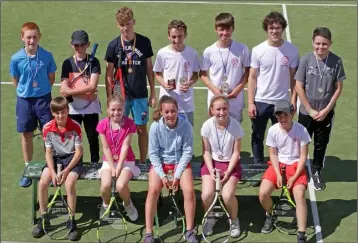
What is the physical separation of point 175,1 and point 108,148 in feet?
27.2

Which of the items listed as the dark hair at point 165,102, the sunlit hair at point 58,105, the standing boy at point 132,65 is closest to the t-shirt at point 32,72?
the standing boy at point 132,65

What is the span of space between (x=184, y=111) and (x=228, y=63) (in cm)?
83

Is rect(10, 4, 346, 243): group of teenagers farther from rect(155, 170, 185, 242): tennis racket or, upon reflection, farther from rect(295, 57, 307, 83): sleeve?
rect(155, 170, 185, 242): tennis racket

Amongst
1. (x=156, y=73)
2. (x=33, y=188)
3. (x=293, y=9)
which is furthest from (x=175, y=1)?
(x=33, y=188)

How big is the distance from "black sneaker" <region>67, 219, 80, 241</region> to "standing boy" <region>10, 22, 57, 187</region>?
1.30m

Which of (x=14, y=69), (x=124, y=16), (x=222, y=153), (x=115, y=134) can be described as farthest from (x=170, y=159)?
(x=14, y=69)

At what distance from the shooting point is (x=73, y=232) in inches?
350

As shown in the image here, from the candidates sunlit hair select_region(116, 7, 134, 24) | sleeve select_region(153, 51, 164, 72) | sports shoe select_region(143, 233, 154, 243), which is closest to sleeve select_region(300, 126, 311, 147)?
sleeve select_region(153, 51, 164, 72)

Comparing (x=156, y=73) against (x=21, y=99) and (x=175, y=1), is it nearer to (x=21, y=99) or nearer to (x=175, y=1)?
(x=21, y=99)

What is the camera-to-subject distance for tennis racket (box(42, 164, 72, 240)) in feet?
29.3

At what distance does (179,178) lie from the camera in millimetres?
8789

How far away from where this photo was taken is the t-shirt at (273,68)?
9.45m

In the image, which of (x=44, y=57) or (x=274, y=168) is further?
(x=44, y=57)

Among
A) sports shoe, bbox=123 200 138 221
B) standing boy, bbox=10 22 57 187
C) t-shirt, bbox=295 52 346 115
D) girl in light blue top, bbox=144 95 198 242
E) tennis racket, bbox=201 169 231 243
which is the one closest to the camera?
tennis racket, bbox=201 169 231 243
